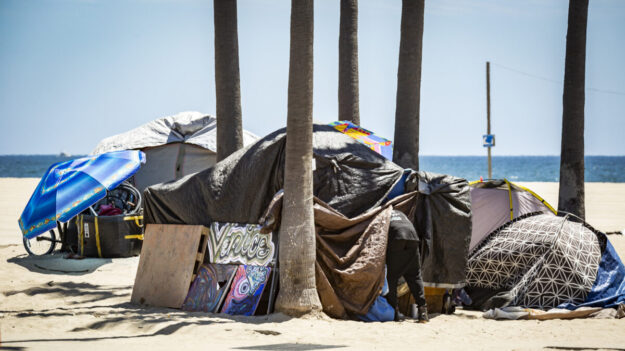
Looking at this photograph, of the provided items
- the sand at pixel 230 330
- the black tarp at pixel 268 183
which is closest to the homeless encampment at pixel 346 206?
the black tarp at pixel 268 183

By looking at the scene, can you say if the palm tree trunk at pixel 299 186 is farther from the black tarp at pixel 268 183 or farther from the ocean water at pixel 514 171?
the ocean water at pixel 514 171

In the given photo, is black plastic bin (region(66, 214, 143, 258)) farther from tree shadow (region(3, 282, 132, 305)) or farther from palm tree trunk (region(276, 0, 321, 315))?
palm tree trunk (region(276, 0, 321, 315))

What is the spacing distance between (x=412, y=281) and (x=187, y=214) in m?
3.25

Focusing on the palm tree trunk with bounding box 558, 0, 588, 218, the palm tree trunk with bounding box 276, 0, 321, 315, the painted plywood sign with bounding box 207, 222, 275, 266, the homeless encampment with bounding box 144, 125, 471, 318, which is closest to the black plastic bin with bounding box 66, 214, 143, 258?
the homeless encampment with bounding box 144, 125, 471, 318

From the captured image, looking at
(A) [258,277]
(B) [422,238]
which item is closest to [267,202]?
(A) [258,277]

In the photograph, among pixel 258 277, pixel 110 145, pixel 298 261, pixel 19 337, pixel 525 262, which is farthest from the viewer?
pixel 110 145

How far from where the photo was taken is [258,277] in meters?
8.41

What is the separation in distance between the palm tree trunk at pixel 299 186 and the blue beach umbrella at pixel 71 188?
5.06 m

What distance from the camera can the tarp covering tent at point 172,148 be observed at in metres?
16.6

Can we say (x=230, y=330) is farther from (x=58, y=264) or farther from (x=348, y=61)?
(x=348, y=61)

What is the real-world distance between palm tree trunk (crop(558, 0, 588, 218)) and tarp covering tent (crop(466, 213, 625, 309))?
7.10ft

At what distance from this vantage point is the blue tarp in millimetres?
8578

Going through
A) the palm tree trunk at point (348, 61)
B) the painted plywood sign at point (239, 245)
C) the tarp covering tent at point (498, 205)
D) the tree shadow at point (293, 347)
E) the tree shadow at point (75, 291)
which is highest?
the palm tree trunk at point (348, 61)

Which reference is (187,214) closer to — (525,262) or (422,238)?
(422,238)
